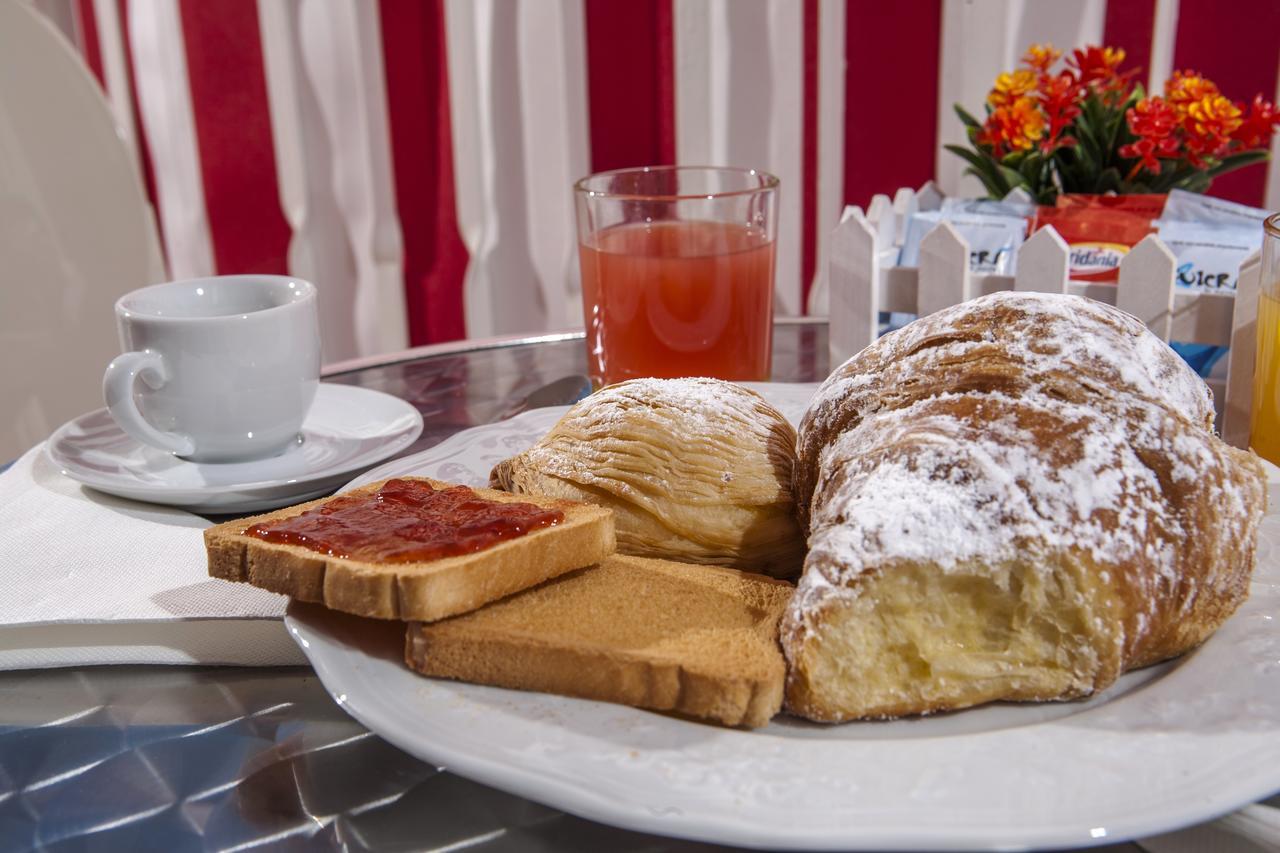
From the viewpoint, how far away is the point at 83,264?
2.09m

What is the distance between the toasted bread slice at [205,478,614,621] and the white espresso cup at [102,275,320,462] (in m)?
0.33

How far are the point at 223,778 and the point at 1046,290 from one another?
1017 mm

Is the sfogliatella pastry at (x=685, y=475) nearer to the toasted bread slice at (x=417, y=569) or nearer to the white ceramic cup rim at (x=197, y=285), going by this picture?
the toasted bread slice at (x=417, y=569)

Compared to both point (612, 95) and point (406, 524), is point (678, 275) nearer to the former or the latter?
point (406, 524)

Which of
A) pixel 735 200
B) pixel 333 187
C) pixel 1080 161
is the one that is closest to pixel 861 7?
pixel 1080 161

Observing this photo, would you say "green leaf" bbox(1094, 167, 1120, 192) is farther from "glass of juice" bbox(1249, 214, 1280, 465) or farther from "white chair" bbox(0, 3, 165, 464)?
"white chair" bbox(0, 3, 165, 464)

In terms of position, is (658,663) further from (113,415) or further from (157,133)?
(157,133)

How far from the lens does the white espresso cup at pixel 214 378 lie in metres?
1.13

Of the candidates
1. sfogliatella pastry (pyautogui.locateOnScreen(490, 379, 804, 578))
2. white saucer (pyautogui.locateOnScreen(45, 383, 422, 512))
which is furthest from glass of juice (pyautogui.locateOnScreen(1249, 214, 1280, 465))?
white saucer (pyautogui.locateOnScreen(45, 383, 422, 512))

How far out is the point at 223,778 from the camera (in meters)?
0.71

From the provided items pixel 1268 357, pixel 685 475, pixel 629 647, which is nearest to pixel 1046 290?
pixel 1268 357

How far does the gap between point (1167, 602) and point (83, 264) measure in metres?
1.99

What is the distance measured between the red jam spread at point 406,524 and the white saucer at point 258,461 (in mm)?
210

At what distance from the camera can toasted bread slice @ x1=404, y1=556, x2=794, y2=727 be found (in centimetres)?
64
